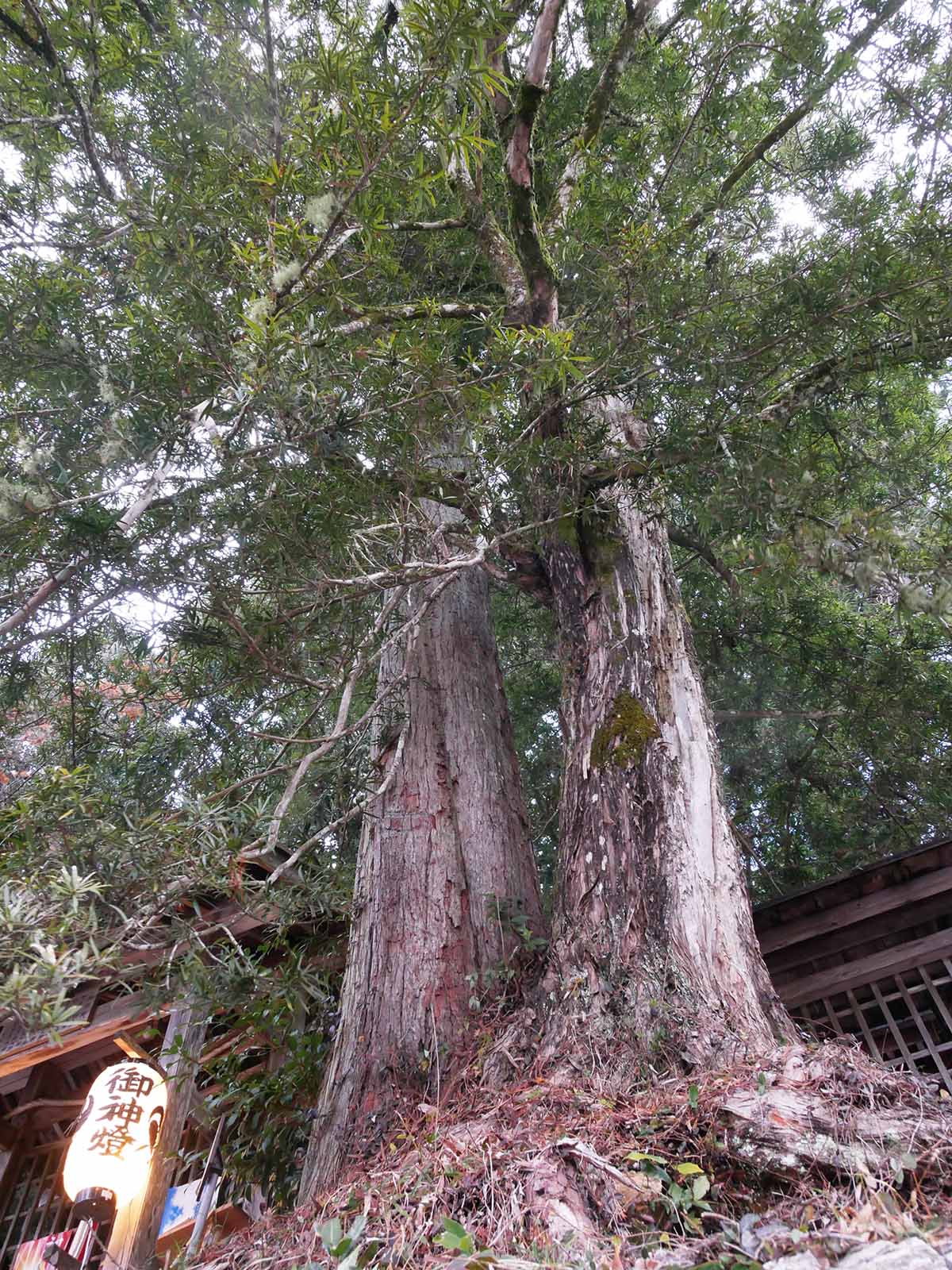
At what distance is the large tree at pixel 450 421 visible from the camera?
2418 mm

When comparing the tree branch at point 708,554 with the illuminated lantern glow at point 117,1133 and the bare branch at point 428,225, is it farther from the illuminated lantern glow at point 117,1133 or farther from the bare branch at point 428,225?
the illuminated lantern glow at point 117,1133

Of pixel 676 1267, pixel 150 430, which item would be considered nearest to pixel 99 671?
pixel 150 430

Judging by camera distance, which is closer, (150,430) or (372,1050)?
(150,430)

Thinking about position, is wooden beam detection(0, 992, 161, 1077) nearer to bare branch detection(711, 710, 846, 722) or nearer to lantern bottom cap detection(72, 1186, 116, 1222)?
lantern bottom cap detection(72, 1186, 116, 1222)

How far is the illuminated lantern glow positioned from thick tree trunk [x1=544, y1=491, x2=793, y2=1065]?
2229 millimetres

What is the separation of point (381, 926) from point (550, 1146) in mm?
1520

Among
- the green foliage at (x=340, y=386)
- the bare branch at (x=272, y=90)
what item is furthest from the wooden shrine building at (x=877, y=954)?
the bare branch at (x=272, y=90)

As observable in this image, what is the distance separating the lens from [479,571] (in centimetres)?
499

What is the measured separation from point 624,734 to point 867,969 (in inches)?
97.8

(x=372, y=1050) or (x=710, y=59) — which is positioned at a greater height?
(x=710, y=59)

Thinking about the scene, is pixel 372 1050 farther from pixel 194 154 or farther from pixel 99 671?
pixel 194 154

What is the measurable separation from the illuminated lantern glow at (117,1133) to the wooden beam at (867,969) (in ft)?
10.5

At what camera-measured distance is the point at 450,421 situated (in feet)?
10.3

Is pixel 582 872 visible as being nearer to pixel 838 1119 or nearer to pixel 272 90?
pixel 838 1119
